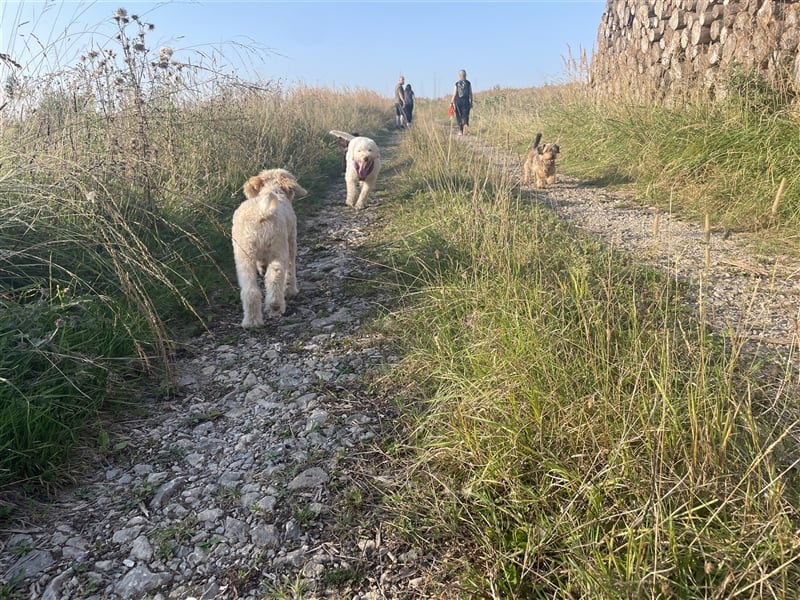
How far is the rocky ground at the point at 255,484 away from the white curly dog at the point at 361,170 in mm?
3800

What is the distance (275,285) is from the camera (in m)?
3.80

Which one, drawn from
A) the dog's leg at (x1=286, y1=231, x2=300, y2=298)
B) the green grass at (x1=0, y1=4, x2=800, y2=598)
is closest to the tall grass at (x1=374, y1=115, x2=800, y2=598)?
the green grass at (x1=0, y1=4, x2=800, y2=598)

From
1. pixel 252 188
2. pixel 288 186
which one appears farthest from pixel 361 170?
pixel 252 188

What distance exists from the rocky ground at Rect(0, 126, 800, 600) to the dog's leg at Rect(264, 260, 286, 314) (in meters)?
0.26

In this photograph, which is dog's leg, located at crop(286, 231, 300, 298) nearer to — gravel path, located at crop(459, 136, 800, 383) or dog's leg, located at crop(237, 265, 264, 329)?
dog's leg, located at crop(237, 265, 264, 329)

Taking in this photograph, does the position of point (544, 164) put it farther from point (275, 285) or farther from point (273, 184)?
point (275, 285)

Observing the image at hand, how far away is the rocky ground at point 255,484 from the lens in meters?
1.69

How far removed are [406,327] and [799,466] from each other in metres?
2.15

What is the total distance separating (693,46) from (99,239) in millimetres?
8167

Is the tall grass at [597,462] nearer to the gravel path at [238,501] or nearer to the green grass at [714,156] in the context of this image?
the gravel path at [238,501]

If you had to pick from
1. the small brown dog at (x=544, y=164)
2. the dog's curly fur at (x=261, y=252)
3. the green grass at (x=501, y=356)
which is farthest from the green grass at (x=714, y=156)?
the dog's curly fur at (x=261, y=252)

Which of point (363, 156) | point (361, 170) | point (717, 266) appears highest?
point (363, 156)

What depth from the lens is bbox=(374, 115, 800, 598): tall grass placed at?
4.38ft

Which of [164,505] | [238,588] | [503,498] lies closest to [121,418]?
[164,505]
